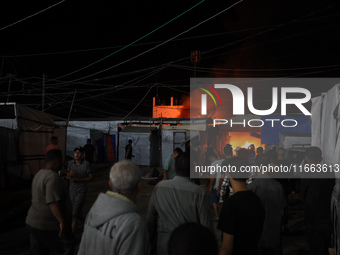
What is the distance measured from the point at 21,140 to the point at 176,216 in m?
11.4

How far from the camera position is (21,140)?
12070 mm

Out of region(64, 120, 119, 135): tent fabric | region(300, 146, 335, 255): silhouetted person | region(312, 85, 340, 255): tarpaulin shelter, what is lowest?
region(300, 146, 335, 255): silhouetted person

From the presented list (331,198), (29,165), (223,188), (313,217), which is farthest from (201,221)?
(29,165)

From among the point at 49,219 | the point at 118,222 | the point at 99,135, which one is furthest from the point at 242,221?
the point at 99,135

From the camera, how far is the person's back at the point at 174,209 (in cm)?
290

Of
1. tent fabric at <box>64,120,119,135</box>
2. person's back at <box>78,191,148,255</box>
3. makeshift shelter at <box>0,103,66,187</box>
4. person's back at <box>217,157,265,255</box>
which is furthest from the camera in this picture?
tent fabric at <box>64,120,119,135</box>

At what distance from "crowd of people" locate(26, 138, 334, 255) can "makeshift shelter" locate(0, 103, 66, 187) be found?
8943 mm

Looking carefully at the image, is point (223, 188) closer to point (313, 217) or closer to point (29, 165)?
point (313, 217)

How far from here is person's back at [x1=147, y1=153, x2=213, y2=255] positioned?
2902 mm

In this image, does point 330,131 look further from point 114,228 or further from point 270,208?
point 114,228

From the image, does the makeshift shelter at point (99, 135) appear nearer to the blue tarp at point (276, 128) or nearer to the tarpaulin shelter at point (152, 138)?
the tarpaulin shelter at point (152, 138)

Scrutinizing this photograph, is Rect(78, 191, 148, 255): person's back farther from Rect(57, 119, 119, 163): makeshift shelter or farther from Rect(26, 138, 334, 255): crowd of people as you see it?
Rect(57, 119, 119, 163): makeshift shelter

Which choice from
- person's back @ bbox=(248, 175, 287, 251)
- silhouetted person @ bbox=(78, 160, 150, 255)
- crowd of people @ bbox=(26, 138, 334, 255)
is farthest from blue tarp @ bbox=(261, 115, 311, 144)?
silhouetted person @ bbox=(78, 160, 150, 255)

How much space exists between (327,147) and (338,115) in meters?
1.35
